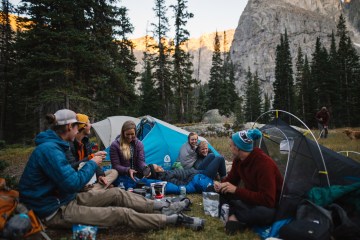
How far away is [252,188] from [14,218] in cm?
293

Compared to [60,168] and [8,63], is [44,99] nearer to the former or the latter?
[60,168]

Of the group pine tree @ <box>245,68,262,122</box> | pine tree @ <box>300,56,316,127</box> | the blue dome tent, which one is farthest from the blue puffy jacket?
pine tree @ <box>245,68,262,122</box>

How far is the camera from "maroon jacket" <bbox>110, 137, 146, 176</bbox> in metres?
5.55

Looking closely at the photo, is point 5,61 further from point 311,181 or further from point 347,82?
point 347,82

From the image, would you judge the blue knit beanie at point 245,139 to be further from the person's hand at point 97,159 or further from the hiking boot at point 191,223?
the person's hand at point 97,159

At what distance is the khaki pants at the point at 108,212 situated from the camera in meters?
3.32

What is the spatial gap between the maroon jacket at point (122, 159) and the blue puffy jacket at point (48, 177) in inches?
89.8

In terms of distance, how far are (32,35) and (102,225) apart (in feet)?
41.6

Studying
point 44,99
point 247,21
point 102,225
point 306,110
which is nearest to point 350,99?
point 306,110

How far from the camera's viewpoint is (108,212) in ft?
11.2

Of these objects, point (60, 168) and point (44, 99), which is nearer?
point (60, 168)

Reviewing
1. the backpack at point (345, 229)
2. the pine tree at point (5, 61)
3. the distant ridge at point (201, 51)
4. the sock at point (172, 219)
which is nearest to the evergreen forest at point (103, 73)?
the pine tree at point (5, 61)

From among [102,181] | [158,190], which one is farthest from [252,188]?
[102,181]

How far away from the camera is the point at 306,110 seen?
38.4 m
